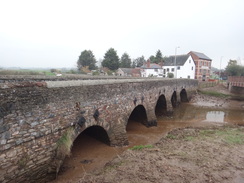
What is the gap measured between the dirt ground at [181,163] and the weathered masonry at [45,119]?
5.43ft

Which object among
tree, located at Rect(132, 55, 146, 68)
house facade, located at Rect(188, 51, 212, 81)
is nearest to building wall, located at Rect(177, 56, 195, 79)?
house facade, located at Rect(188, 51, 212, 81)

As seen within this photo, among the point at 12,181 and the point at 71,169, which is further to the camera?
the point at 71,169

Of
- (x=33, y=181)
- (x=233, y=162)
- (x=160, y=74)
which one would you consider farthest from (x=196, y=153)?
(x=160, y=74)

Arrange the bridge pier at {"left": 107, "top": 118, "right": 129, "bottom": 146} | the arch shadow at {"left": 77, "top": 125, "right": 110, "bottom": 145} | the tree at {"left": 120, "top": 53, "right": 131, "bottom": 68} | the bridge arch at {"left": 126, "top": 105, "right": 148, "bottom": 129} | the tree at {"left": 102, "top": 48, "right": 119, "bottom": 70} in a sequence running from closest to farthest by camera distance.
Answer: the bridge pier at {"left": 107, "top": 118, "right": 129, "bottom": 146}
the arch shadow at {"left": 77, "top": 125, "right": 110, "bottom": 145}
the bridge arch at {"left": 126, "top": 105, "right": 148, "bottom": 129}
the tree at {"left": 102, "top": 48, "right": 119, "bottom": 70}
the tree at {"left": 120, "top": 53, "right": 131, "bottom": 68}

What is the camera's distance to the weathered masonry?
4.81 meters

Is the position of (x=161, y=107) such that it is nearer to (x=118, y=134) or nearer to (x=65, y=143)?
(x=118, y=134)

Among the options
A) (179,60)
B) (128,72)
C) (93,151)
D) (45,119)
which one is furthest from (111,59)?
(45,119)

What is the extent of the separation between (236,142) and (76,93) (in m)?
9.35

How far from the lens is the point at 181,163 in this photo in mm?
6891

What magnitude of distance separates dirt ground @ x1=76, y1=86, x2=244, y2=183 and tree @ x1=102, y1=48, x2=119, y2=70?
40949mm

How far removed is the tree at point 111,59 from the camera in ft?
160

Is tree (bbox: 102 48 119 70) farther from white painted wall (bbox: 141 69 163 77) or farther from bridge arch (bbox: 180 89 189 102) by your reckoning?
bridge arch (bbox: 180 89 189 102)

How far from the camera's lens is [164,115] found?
59.8 ft

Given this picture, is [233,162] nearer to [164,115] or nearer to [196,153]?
[196,153]
